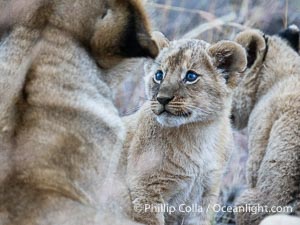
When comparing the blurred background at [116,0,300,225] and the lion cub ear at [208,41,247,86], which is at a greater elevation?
the lion cub ear at [208,41,247,86]

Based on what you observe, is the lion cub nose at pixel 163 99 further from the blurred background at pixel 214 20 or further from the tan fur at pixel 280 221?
the blurred background at pixel 214 20

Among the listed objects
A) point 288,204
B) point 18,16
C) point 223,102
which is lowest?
point 288,204

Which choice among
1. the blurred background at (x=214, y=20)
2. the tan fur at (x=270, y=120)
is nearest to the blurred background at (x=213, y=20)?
the blurred background at (x=214, y=20)

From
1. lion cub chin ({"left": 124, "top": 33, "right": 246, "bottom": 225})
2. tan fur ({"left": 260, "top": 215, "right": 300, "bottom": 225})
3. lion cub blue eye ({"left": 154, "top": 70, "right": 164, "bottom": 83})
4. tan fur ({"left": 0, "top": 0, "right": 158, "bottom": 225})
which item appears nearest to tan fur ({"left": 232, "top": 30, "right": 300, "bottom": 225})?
lion cub chin ({"left": 124, "top": 33, "right": 246, "bottom": 225})

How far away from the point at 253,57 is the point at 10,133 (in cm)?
265

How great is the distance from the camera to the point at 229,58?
4242 mm

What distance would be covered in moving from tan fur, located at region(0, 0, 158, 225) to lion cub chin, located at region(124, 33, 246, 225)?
92 cm

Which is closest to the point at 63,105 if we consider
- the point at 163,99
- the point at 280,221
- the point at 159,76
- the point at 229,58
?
the point at 280,221

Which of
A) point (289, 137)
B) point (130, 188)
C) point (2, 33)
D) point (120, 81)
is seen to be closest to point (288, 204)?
point (289, 137)

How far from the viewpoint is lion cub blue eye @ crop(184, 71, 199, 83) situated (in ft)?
13.4

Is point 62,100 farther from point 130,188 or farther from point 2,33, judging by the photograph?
point 130,188

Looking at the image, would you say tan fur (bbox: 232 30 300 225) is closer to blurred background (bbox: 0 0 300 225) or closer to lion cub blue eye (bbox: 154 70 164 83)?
blurred background (bbox: 0 0 300 225)

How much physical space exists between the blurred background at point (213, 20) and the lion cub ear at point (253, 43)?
83 centimetres

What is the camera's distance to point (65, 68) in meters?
2.96
